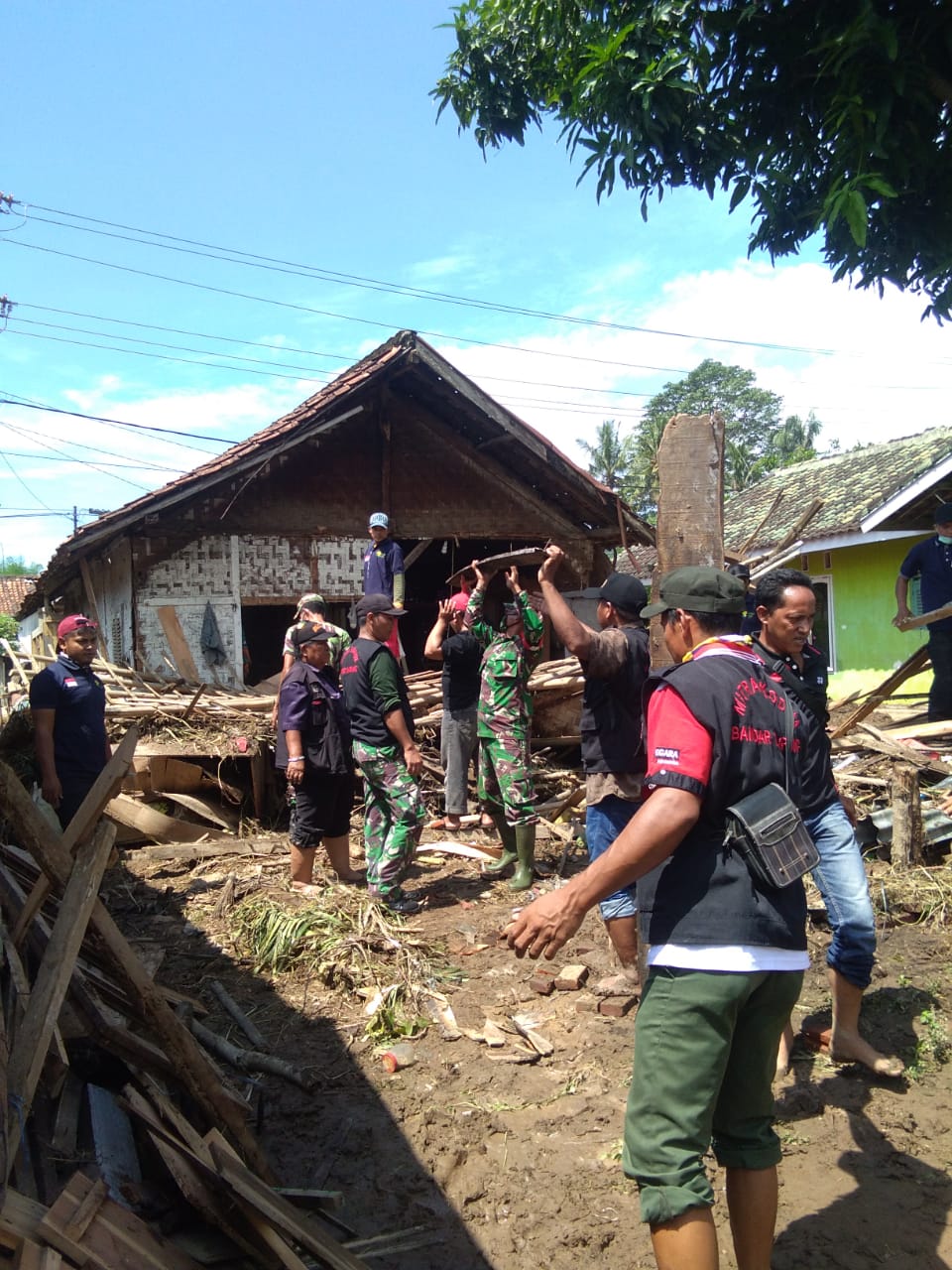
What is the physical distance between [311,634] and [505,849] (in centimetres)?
226

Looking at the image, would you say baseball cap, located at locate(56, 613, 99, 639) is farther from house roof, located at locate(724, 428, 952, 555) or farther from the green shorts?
house roof, located at locate(724, 428, 952, 555)

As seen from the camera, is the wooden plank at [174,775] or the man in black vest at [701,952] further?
the wooden plank at [174,775]

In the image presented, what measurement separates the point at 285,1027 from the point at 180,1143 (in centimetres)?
199

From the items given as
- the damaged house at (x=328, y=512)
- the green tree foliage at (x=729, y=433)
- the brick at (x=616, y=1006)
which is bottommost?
the brick at (x=616, y=1006)

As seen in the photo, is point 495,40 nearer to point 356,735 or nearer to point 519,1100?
point 356,735

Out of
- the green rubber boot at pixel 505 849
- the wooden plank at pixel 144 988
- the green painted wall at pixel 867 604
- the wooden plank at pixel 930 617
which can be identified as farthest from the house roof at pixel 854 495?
the wooden plank at pixel 144 988

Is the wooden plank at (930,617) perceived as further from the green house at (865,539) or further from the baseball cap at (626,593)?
the green house at (865,539)

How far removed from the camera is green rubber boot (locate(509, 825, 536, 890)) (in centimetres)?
630

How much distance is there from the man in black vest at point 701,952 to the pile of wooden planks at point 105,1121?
0.99m

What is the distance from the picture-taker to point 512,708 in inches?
249

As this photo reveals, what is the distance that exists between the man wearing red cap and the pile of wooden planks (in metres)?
2.68

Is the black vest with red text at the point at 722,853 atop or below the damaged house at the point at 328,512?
below

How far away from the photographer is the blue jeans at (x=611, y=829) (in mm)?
4250

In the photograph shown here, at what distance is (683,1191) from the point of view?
6.88ft
